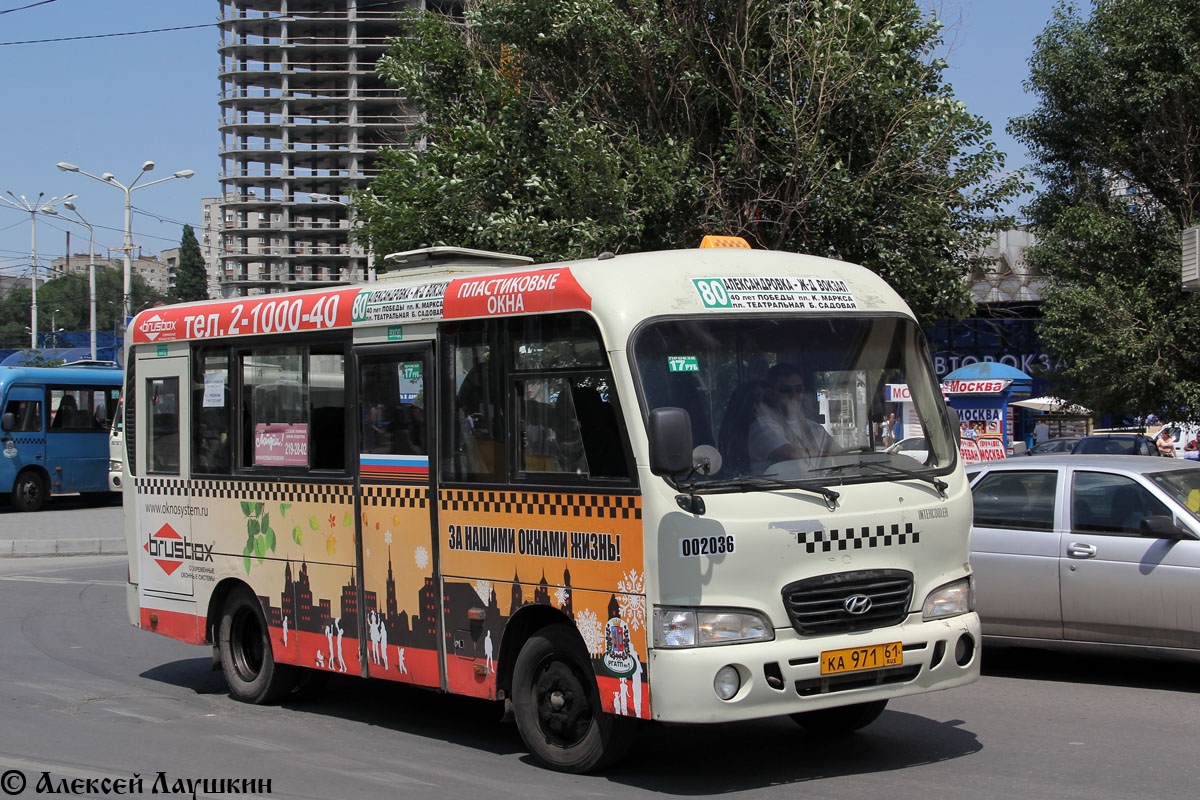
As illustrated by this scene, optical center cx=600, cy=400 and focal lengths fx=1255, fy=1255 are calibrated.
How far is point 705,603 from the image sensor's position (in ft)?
19.7

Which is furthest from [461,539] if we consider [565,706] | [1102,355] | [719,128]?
[1102,355]

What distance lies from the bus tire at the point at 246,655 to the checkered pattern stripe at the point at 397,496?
5.36 ft

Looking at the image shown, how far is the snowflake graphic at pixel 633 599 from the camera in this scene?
20.2 ft

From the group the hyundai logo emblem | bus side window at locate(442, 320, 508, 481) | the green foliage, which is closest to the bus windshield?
the hyundai logo emblem

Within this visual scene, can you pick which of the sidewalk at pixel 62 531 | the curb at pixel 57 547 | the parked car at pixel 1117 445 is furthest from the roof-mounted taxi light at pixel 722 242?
the parked car at pixel 1117 445

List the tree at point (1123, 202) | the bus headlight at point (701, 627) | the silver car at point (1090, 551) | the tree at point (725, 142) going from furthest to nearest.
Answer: the tree at point (1123, 202)
the tree at point (725, 142)
the silver car at point (1090, 551)
the bus headlight at point (701, 627)

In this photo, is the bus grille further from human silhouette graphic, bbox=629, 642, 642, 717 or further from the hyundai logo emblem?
human silhouette graphic, bbox=629, 642, 642, 717

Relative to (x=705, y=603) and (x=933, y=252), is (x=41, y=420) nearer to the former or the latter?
(x=933, y=252)

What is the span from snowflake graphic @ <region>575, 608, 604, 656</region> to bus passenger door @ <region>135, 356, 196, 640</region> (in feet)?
13.1

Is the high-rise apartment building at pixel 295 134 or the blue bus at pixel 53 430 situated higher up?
the high-rise apartment building at pixel 295 134

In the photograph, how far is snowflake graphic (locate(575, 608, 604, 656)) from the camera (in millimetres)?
6359

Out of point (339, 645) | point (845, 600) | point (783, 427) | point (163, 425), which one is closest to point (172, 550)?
point (163, 425)

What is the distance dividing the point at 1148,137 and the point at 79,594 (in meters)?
15.9

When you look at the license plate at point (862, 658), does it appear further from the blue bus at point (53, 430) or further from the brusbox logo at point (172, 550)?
the blue bus at point (53, 430)
